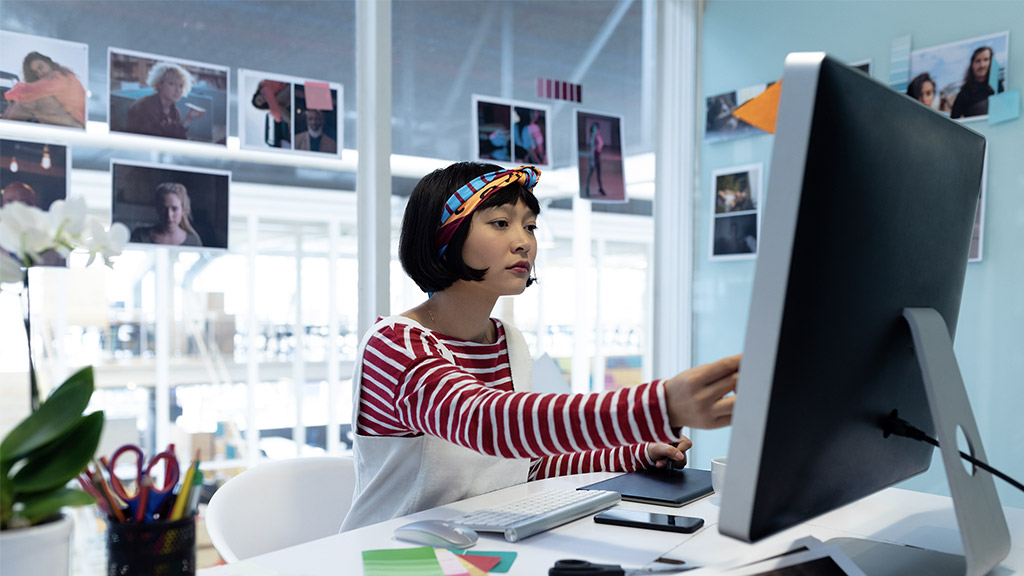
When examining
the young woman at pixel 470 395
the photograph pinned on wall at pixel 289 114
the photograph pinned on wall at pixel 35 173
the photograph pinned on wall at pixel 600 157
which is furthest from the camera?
the photograph pinned on wall at pixel 600 157

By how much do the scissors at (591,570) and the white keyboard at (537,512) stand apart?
15 centimetres

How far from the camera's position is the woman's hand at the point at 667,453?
130 cm

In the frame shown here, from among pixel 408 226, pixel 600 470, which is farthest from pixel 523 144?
pixel 600 470

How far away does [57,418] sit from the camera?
0.65m

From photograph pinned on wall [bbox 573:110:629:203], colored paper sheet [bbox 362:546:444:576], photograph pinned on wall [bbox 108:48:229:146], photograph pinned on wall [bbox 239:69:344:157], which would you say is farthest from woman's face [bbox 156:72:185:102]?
colored paper sheet [bbox 362:546:444:576]

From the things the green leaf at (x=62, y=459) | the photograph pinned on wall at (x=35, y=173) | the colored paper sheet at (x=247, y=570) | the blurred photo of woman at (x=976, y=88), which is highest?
the blurred photo of woman at (x=976, y=88)

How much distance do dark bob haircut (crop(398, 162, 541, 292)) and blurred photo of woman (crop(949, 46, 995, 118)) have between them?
4.52 ft

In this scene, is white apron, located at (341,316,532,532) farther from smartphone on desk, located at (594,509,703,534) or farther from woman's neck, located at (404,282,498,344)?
smartphone on desk, located at (594,509,703,534)

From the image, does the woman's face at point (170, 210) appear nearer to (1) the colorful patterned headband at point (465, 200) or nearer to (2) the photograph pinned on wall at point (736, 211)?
(1) the colorful patterned headband at point (465, 200)

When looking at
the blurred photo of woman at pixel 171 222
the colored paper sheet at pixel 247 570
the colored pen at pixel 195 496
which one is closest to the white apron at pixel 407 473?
the colored paper sheet at pixel 247 570

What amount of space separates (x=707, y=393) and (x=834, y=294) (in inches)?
6.8

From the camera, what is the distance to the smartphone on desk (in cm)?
98

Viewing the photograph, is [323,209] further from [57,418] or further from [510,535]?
[57,418]

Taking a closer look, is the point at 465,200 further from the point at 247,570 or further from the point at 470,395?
the point at 247,570
